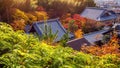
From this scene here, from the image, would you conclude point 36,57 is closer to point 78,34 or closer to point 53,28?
point 53,28

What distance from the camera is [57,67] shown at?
2.21m

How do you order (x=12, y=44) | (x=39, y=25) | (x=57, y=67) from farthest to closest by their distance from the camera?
(x=39, y=25) → (x=12, y=44) → (x=57, y=67)

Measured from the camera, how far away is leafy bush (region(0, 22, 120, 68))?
2.17 m

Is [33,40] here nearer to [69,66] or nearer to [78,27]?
[69,66]

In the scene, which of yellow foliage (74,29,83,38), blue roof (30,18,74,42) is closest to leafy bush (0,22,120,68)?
blue roof (30,18,74,42)

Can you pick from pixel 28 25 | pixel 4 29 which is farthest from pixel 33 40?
pixel 28 25

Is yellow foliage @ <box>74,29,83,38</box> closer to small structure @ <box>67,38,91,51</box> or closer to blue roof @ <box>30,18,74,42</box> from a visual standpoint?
blue roof @ <box>30,18,74,42</box>

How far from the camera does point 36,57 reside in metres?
2.28

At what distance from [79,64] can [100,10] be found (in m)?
27.8

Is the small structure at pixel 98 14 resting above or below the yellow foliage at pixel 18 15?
below

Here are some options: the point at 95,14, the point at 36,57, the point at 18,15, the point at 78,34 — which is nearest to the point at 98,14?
the point at 95,14

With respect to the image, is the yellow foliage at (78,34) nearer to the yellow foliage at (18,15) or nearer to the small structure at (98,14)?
the yellow foliage at (18,15)

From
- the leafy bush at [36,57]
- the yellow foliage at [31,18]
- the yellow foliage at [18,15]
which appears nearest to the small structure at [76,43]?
the yellow foliage at [18,15]

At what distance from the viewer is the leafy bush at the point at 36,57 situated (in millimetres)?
2172
